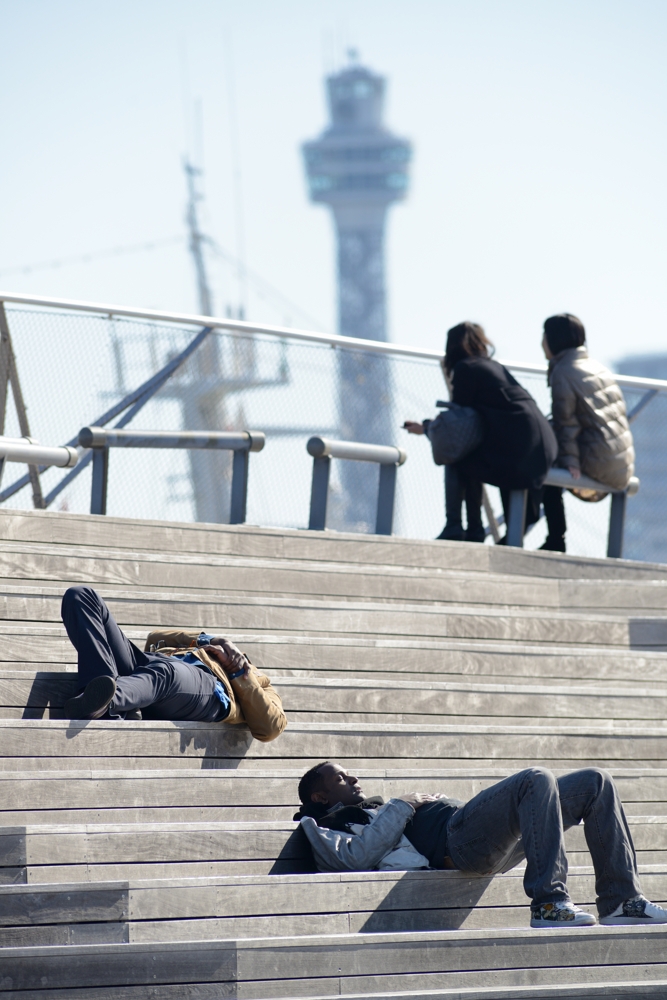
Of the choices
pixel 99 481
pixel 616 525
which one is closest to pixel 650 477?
pixel 616 525

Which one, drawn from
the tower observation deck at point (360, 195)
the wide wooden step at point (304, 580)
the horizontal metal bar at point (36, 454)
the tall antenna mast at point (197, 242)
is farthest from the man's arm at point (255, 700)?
the tower observation deck at point (360, 195)

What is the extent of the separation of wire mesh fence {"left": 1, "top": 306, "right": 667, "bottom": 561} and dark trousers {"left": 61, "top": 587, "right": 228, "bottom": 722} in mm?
2402

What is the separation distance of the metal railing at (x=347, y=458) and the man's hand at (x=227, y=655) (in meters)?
2.28

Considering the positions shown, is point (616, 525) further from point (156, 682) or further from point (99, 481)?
point (156, 682)

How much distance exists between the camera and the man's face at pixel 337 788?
4566mm

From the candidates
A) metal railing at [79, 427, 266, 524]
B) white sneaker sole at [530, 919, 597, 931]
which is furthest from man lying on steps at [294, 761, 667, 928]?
metal railing at [79, 427, 266, 524]

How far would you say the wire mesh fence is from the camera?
7.47 meters

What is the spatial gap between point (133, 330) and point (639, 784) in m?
3.79

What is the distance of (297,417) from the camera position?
26.2 feet

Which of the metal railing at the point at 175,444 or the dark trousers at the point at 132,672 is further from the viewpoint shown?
the metal railing at the point at 175,444

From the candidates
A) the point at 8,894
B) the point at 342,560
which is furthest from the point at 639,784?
the point at 8,894

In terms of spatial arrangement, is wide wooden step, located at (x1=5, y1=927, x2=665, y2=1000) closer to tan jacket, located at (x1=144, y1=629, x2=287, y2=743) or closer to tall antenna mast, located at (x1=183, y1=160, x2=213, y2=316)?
tan jacket, located at (x1=144, y1=629, x2=287, y2=743)

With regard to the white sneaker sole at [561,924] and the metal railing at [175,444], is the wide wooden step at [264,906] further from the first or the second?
the metal railing at [175,444]

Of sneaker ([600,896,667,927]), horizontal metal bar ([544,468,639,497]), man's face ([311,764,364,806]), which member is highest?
horizontal metal bar ([544,468,639,497])
